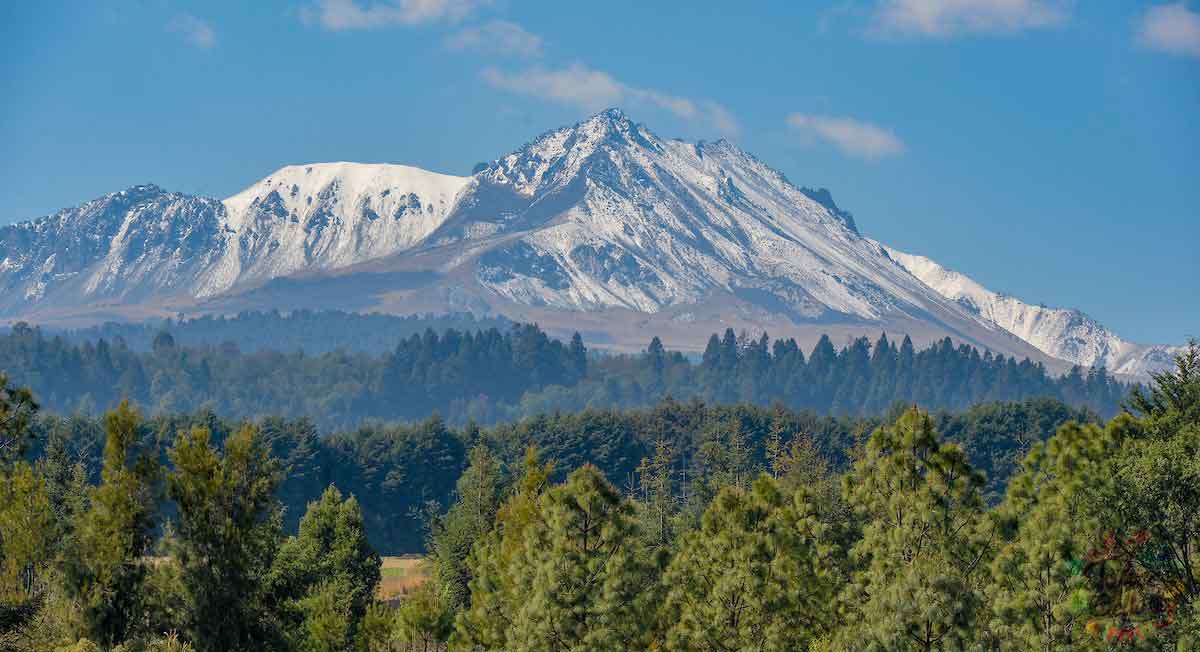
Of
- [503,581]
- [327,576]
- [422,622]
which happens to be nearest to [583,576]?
[503,581]

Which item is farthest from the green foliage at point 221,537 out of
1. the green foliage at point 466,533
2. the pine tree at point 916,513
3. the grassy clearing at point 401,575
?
the grassy clearing at point 401,575

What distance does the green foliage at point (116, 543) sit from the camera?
55750 mm

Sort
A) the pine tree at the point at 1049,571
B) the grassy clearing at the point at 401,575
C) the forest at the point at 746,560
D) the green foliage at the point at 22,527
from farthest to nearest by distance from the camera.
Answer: the grassy clearing at the point at 401,575 < the green foliage at the point at 22,527 < the pine tree at the point at 1049,571 < the forest at the point at 746,560

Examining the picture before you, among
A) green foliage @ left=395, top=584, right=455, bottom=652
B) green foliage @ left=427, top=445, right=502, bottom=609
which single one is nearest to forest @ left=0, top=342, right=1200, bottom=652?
green foliage @ left=395, top=584, right=455, bottom=652

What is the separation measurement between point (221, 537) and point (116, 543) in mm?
4301

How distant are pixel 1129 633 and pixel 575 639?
19.0m

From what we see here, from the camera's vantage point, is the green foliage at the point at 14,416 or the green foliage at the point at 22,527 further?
the green foliage at the point at 22,527

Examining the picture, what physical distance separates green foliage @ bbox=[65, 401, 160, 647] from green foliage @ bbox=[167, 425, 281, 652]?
5.24ft

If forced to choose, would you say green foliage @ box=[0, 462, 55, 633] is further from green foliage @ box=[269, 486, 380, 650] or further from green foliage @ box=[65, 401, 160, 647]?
green foliage @ box=[269, 486, 380, 650]

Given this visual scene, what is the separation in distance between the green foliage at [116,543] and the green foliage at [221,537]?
1597 millimetres

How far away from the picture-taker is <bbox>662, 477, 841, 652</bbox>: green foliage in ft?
201

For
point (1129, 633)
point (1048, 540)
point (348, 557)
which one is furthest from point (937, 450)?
point (348, 557)

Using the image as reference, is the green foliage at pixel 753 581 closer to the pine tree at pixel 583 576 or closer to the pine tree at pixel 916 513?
the pine tree at pixel 583 576

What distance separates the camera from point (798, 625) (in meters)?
62.5
